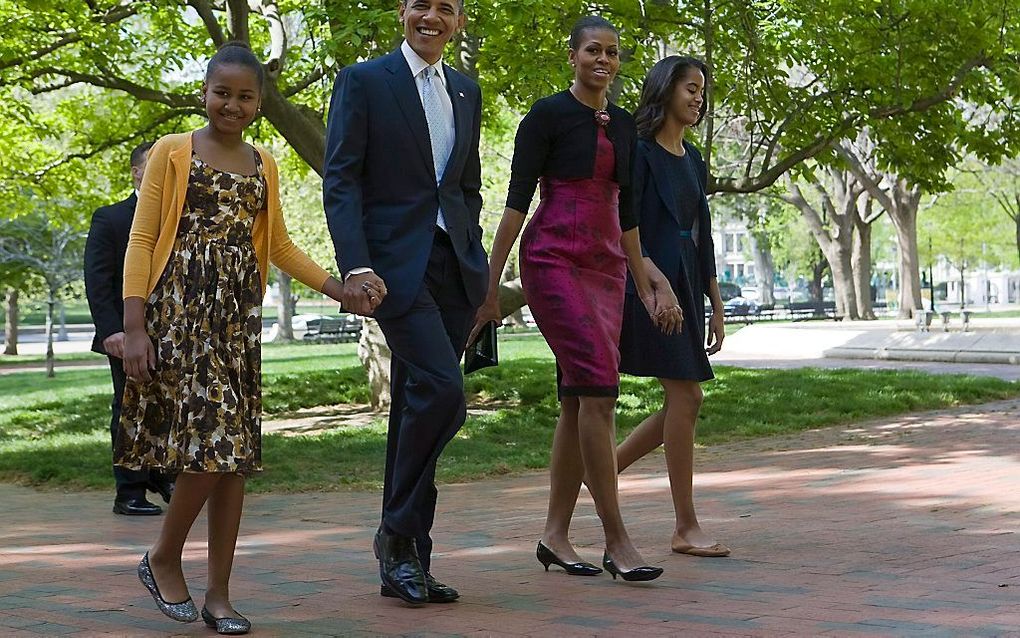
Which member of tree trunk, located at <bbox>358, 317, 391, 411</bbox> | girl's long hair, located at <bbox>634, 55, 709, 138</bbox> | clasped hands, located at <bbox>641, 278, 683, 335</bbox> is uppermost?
girl's long hair, located at <bbox>634, 55, 709, 138</bbox>

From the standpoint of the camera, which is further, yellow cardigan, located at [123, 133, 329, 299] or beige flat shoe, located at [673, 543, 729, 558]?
beige flat shoe, located at [673, 543, 729, 558]

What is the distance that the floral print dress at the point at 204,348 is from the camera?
4.52 meters

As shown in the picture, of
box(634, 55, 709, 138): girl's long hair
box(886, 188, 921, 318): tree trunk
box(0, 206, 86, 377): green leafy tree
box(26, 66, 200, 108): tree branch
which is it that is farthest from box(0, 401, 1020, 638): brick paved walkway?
box(886, 188, 921, 318): tree trunk

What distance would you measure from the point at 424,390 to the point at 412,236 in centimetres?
53

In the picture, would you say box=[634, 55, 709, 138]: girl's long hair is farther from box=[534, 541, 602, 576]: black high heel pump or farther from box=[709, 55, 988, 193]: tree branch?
box=[709, 55, 988, 193]: tree branch

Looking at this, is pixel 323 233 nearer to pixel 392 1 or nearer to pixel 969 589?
pixel 392 1

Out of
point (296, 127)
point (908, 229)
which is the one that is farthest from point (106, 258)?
point (908, 229)

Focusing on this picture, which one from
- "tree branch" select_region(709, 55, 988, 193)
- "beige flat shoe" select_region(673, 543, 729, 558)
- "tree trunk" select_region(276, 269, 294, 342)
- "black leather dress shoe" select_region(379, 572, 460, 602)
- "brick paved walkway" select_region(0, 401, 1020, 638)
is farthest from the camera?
"tree trunk" select_region(276, 269, 294, 342)

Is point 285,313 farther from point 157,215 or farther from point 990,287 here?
point 990,287

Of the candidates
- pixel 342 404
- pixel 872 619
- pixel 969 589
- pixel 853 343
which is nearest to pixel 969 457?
pixel 969 589

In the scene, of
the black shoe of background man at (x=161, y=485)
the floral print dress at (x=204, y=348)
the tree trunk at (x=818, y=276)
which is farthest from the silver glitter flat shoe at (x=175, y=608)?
the tree trunk at (x=818, y=276)

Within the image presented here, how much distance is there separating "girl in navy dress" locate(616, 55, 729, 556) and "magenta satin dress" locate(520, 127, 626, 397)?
1.36 feet

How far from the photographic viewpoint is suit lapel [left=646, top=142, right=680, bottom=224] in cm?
613

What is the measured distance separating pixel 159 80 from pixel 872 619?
15.4 metres
